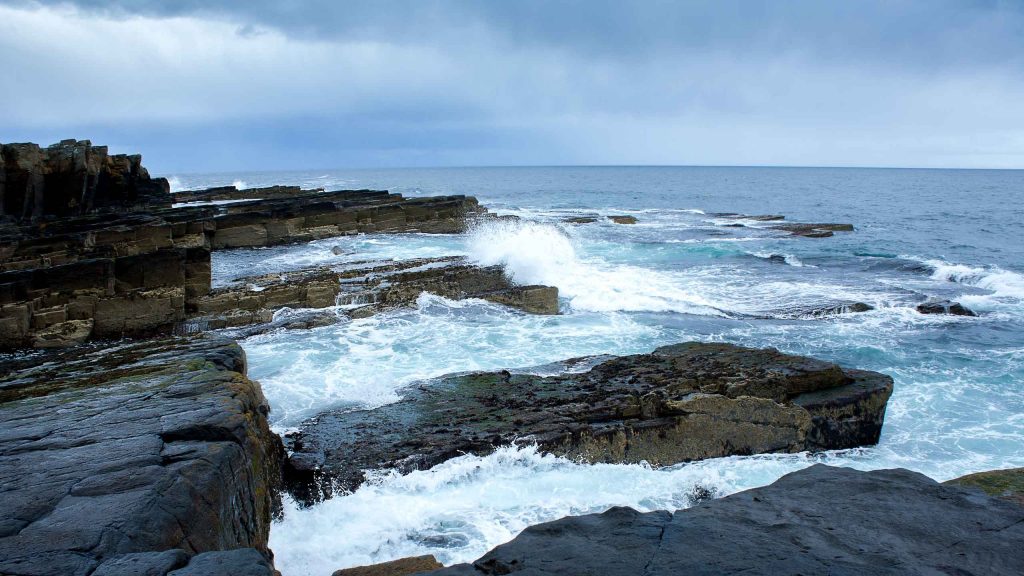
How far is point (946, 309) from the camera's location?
14.5 meters

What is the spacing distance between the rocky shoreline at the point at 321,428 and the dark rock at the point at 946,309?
73 millimetres

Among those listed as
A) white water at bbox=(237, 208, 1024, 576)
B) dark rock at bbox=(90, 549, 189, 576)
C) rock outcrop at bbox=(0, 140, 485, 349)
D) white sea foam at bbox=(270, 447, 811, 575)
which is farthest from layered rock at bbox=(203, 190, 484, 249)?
dark rock at bbox=(90, 549, 189, 576)

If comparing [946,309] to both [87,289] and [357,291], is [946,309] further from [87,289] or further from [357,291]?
[87,289]

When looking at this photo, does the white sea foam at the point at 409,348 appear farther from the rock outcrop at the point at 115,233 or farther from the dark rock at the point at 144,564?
the dark rock at the point at 144,564

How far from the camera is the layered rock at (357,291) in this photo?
38.2 feet

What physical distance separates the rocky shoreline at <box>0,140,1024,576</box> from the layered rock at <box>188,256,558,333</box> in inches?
1.8

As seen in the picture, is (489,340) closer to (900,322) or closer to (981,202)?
(900,322)

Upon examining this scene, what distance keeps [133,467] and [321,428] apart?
295 centimetres

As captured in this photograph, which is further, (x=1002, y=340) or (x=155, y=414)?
(x=1002, y=340)

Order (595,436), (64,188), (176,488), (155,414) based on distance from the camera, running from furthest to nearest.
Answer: (64,188), (595,436), (155,414), (176,488)

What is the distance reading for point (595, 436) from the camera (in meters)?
6.57

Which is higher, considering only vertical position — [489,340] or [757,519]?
[757,519]

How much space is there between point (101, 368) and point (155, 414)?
2448mm

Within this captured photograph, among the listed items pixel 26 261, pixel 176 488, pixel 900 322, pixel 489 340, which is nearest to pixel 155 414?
pixel 176 488
